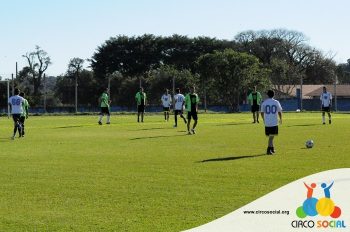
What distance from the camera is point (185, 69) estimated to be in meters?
87.7

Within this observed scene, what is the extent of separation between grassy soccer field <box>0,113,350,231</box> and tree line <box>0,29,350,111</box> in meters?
54.7

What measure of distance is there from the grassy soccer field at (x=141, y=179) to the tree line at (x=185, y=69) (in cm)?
5471

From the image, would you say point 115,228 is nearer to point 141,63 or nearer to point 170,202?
point 170,202

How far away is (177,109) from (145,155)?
52.5ft

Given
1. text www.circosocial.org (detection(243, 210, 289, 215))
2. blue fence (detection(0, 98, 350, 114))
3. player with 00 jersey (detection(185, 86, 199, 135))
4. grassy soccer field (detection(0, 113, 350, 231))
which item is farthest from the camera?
blue fence (detection(0, 98, 350, 114))

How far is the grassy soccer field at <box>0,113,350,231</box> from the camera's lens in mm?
8914

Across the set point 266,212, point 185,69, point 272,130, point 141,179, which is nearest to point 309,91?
point 185,69

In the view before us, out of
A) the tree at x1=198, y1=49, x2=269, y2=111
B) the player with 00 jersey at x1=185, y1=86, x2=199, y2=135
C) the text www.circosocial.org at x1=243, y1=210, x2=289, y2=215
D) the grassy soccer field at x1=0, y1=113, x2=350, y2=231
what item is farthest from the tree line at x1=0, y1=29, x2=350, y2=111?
the text www.circosocial.org at x1=243, y1=210, x2=289, y2=215

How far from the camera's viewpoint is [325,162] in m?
14.6

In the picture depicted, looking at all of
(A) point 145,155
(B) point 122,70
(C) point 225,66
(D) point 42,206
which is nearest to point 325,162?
(A) point 145,155

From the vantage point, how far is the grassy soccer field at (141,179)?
8914 millimetres

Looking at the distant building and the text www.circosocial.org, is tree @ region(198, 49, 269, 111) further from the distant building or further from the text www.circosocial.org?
the text www.circosocial.org

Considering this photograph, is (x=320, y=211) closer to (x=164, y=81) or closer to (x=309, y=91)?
(x=164, y=81)

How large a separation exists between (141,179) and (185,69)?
75736 mm
